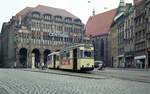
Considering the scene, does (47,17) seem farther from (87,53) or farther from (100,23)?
(87,53)

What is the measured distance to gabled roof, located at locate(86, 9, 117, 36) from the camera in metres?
151

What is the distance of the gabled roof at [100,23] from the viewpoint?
151375mm

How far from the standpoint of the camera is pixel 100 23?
160375 mm

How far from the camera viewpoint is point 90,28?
6580 inches

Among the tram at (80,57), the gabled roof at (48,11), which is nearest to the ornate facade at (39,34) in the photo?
the gabled roof at (48,11)

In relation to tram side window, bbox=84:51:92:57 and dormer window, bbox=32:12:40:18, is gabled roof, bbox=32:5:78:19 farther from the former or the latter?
tram side window, bbox=84:51:92:57

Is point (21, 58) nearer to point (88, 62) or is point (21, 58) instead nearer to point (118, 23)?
point (118, 23)

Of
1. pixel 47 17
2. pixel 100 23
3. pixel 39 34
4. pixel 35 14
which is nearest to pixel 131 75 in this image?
pixel 39 34

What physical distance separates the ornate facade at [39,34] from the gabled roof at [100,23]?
26.4 ft

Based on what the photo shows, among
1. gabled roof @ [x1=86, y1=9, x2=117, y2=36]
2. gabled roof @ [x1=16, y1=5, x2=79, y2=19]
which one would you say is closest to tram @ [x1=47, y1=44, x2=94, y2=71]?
gabled roof @ [x1=16, y1=5, x2=79, y2=19]

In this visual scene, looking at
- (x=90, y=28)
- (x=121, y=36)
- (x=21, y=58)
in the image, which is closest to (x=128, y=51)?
(x=121, y=36)

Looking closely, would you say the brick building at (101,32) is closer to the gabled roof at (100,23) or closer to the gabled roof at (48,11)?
the gabled roof at (100,23)

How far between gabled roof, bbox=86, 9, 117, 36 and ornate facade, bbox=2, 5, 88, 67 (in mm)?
8058

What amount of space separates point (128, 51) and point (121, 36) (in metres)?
12.4
